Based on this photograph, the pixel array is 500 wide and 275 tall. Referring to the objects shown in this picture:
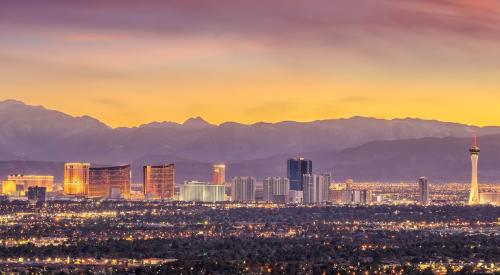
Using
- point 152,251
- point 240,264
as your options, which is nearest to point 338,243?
point 152,251

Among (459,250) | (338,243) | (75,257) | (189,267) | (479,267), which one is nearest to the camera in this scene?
(189,267)

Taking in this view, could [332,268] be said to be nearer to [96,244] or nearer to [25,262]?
[25,262]

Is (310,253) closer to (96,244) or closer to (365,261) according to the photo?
(365,261)

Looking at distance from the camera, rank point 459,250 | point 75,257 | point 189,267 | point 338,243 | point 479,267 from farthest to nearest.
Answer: point 338,243
point 459,250
point 75,257
point 479,267
point 189,267

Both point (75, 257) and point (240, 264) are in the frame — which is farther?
point (75, 257)

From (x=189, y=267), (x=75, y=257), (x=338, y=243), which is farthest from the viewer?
(x=338, y=243)

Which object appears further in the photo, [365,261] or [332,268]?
[365,261]

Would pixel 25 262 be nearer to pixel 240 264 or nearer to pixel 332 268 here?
pixel 240 264

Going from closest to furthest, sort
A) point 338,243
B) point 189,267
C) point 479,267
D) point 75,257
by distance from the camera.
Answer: point 189,267
point 479,267
point 75,257
point 338,243

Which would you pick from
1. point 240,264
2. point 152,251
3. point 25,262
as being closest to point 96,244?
point 152,251
